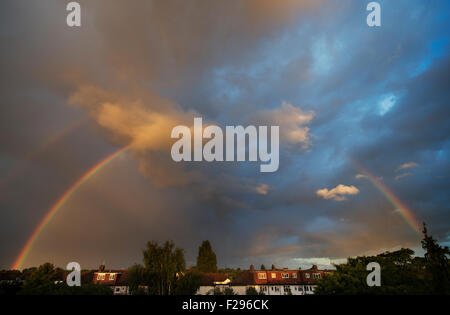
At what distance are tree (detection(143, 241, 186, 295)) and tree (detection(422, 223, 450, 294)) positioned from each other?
47713 mm

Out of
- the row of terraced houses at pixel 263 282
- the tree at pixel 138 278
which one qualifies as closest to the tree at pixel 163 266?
the tree at pixel 138 278

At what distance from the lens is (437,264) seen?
3603 centimetres

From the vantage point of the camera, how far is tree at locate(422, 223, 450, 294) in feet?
114

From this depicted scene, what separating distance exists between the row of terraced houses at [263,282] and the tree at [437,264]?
49.9 meters

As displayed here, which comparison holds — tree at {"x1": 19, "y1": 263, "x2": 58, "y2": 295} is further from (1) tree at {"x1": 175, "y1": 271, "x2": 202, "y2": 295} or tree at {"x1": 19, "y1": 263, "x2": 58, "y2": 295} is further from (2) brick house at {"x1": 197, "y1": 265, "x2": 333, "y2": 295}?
(2) brick house at {"x1": 197, "y1": 265, "x2": 333, "y2": 295}

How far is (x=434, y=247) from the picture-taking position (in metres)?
37.2

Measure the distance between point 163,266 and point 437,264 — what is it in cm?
5128

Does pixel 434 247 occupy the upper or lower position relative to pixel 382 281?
upper

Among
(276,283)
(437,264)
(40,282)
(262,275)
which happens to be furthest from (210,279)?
(437,264)

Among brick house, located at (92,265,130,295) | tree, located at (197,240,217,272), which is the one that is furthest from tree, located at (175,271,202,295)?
tree, located at (197,240,217,272)
